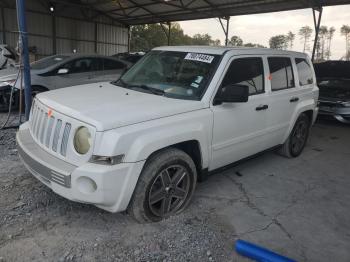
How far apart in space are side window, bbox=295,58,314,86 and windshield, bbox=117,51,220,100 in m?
2.21

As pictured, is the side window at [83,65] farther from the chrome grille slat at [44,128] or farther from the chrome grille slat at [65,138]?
the chrome grille slat at [65,138]

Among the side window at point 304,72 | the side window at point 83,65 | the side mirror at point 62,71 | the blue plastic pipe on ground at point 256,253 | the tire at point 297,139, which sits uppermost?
the side window at point 304,72

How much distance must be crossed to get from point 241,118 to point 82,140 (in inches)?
79.5

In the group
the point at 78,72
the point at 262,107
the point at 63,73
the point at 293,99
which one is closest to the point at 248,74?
the point at 262,107

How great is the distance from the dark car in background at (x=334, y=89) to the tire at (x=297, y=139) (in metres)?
2.87

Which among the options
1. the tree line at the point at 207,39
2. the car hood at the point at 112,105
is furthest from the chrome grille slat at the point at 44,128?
the tree line at the point at 207,39

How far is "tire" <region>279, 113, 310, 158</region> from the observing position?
589cm

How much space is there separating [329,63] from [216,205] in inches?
335

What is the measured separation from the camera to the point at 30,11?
2211cm

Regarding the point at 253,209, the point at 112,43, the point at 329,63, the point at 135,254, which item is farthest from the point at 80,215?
the point at 112,43

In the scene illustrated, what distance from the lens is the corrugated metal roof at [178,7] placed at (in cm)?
1550

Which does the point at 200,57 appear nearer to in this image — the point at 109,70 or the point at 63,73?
the point at 63,73

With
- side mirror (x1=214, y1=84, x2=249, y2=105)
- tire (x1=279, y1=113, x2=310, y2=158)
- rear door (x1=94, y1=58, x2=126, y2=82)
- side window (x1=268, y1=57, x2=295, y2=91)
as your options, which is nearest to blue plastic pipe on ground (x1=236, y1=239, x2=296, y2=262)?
side mirror (x1=214, y1=84, x2=249, y2=105)

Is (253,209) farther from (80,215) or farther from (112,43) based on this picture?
(112,43)
